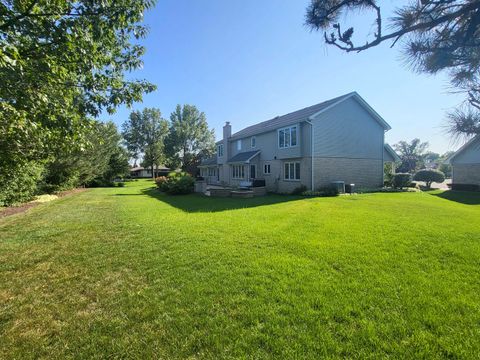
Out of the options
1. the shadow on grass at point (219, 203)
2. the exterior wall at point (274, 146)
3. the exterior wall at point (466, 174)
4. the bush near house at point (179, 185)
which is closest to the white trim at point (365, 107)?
the exterior wall at point (274, 146)

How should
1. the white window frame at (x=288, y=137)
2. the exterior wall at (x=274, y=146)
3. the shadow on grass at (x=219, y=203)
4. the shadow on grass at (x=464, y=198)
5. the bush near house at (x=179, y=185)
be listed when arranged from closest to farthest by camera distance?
the shadow on grass at (x=219, y=203) → the shadow on grass at (x=464, y=198) → the exterior wall at (x=274, y=146) → the white window frame at (x=288, y=137) → the bush near house at (x=179, y=185)

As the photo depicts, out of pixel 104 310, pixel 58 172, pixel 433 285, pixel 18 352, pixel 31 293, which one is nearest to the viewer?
pixel 18 352

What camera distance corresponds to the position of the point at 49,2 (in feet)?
15.0

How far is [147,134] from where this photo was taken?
5844cm

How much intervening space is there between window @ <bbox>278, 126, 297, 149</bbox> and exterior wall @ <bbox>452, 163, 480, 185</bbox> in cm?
1644

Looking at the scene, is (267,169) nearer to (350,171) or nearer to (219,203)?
(350,171)

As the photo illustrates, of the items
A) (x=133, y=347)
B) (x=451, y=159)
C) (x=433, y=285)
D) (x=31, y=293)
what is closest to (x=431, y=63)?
(x=433, y=285)

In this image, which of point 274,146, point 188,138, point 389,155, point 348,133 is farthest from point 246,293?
point 188,138

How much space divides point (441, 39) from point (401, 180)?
2237cm

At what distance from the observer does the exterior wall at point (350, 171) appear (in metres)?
19.6

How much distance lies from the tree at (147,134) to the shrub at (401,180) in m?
48.1

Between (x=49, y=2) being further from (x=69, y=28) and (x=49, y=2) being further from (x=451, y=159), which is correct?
(x=451, y=159)

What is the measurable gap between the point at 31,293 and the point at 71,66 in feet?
14.4

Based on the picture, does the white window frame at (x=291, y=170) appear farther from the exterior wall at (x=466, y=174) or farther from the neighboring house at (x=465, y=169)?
the exterior wall at (x=466, y=174)
